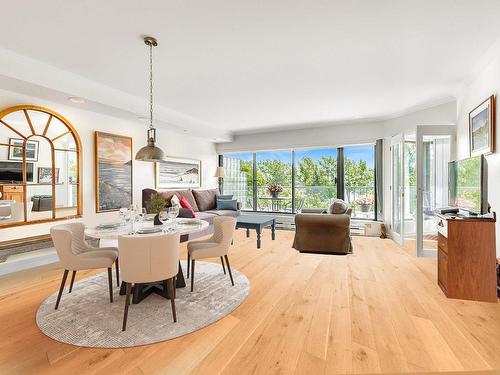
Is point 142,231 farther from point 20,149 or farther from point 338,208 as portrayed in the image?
point 338,208

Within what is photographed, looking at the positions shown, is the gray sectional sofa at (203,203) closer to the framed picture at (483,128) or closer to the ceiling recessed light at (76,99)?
the ceiling recessed light at (76,99)

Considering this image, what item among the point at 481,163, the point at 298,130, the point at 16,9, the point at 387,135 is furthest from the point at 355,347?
the point at 298,130

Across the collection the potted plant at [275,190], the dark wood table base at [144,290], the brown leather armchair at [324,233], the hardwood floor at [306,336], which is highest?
the potted plant at [275,190]

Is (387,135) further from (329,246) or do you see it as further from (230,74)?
(230,74)

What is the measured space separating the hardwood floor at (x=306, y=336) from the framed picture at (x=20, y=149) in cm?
155

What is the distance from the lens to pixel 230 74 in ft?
11.2

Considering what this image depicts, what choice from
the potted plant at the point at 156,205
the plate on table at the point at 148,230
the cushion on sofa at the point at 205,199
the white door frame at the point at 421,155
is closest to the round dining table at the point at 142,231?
the plate on table at the point at 148,230

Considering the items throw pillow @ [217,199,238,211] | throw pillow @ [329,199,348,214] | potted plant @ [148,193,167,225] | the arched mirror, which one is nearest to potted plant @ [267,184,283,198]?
throw pillow @ [217,199,238,211]

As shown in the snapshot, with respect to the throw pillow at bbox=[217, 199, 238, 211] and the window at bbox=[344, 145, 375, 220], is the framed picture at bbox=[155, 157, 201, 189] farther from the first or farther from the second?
the window at bbox=[344, 145, 375, 220]

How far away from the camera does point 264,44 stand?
2682mm

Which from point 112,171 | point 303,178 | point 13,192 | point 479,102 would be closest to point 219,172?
point 303,178

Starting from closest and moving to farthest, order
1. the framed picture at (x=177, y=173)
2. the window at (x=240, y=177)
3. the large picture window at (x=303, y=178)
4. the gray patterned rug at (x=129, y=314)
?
the gray patterned rug at (x=129, y=314) < the framed picture at (x=177, y=173) < the large picture window at (x=303, y=178) < the window at (x=240, y=177)

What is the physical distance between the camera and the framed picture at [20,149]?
11.2 feet

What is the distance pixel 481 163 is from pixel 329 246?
227 centimetres
